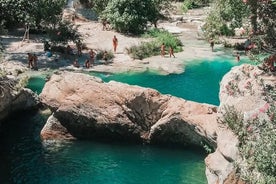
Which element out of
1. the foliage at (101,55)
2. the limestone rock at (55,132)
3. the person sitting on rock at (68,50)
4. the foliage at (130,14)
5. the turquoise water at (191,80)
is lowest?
the limestone rock at (55,132)

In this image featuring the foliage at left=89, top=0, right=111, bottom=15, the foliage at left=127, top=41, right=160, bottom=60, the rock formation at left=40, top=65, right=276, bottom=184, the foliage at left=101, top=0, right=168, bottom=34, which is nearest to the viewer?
the rock formation at left=40, top=65, right=276, bottom=184

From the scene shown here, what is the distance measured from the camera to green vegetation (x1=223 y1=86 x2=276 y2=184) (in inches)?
605

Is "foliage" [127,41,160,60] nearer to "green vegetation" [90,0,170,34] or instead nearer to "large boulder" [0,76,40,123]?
"green vegetation" [90,0,170,34]

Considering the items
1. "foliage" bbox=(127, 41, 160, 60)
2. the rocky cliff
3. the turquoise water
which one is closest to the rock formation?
the rocky cliff

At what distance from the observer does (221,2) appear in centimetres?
5522

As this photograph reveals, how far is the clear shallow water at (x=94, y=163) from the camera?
1055 inches

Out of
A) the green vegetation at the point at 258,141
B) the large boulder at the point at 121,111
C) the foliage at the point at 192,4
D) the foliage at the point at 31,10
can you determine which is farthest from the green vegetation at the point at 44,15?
the green vegetation at the point at 258,141

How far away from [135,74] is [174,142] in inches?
683

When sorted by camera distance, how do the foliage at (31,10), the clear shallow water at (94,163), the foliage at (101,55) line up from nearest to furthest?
the clear shallow water at (94,163)
the foliage at (31,10)
the foliage at (101,55)

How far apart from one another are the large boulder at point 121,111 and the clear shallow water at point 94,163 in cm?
81

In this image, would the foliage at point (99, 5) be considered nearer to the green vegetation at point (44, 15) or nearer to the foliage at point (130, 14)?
the foliage at point (130, 14)

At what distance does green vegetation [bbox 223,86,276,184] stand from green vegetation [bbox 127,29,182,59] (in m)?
32.1

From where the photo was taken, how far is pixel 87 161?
95.2 feet

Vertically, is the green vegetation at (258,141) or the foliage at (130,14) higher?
the foliage at (130,14)
